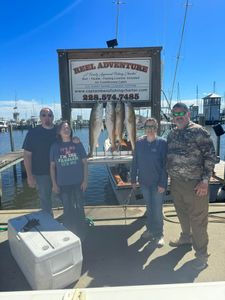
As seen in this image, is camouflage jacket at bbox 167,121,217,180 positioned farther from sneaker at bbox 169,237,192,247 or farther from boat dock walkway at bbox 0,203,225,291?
boat dock walkway at bbox 0,203,225,291

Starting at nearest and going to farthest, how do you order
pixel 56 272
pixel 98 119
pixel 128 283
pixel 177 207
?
pixel 56 272 < pixel 128 283 < pixel 177 207 < pixel 98 119

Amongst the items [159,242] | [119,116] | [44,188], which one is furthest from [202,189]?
[44,188]

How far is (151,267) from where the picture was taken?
337 cm

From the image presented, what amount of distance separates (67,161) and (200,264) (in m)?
2.09

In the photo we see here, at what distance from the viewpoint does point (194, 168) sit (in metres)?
3.41

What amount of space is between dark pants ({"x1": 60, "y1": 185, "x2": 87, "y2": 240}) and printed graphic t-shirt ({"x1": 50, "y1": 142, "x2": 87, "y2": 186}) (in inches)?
5.0

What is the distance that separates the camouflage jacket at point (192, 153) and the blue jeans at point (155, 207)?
0.50 metres

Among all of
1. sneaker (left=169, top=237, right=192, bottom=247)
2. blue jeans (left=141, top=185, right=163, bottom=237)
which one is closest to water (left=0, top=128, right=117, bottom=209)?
blue jeans (left=141, top=185, right=163, bottom=237)

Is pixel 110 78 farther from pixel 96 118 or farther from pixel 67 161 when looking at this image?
pixel 67 161

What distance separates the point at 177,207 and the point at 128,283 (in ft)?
4.06

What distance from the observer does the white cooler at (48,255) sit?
2.70m

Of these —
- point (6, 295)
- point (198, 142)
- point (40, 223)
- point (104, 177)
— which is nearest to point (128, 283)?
point (40, 223)

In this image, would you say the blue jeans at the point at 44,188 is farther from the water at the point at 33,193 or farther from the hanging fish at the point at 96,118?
the water at the point at 33,193

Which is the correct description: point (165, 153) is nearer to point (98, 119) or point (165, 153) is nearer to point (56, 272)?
point (98, 119)
